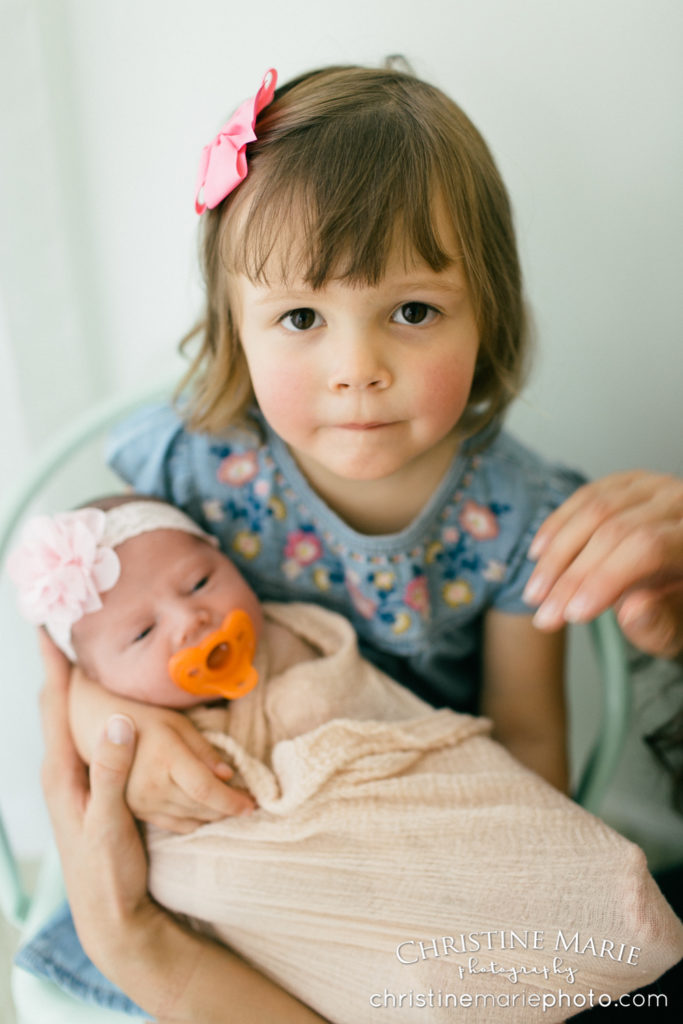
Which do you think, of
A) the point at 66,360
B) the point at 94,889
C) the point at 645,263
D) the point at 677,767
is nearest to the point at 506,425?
the point at 645,263

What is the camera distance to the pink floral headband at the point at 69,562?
0.83 m

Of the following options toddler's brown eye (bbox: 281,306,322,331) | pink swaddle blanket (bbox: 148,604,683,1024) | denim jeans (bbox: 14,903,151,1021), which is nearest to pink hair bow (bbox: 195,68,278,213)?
toddler's brown eye (bbox: 281,306,322,331)

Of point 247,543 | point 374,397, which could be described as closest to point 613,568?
point 374,397

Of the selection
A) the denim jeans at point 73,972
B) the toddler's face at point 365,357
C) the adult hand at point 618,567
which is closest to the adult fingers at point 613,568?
the adult hand at point 618,567

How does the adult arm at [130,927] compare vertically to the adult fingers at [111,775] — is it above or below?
below

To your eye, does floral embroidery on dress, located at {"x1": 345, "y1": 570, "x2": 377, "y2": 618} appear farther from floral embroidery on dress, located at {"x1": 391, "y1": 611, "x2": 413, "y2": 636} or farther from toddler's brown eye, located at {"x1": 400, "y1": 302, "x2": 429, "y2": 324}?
toddler's brown eye, located at {"x1": 400, "y1": 302, "x2": 429, "y2": 324}

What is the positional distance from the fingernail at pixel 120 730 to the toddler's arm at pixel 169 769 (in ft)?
0.04

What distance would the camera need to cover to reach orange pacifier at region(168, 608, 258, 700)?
31.7 inches

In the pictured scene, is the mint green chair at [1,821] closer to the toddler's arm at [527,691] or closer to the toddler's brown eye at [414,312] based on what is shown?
the toddler's arm at [527,691]

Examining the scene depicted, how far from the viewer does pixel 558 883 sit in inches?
28.1

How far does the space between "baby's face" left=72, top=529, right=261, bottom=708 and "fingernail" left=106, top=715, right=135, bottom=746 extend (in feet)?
0.12

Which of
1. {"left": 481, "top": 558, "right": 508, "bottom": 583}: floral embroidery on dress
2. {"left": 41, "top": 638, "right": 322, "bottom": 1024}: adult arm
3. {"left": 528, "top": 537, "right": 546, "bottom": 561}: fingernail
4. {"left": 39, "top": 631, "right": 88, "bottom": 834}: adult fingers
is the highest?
{"left": 528, "top": 537, "right": 546, "bottom": 561}: fingernail

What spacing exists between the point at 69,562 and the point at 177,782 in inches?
9.7

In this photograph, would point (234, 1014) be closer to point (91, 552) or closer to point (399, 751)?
point (399, 751)
